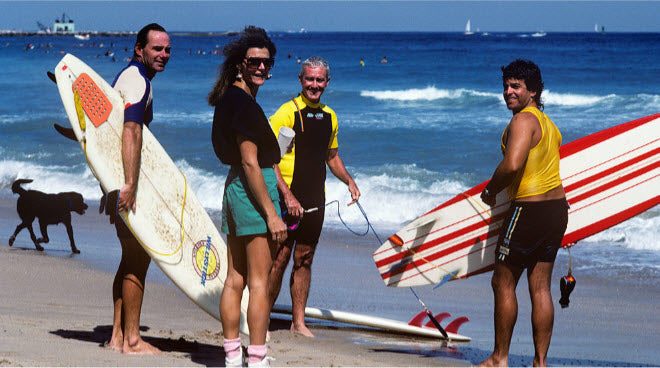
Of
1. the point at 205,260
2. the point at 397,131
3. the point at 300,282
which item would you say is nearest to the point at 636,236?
the point at 300,282

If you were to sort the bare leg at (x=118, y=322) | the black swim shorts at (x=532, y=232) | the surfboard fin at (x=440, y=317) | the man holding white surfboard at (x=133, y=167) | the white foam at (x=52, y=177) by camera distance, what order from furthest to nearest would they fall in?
the white foam at (x=52, y=177), the surfboard fin at (x=440, y=317), the bare leg at (x=118, y=322), the black swim shorts at (x=532, y=232), the man holding white surfboard at (x=133, y=167)

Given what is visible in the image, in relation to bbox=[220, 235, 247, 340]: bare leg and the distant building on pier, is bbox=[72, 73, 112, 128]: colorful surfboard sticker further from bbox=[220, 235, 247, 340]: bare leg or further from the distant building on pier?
the distant building on pier

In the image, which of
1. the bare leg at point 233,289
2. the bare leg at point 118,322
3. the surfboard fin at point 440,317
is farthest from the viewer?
the surfboard fin at point 440,317

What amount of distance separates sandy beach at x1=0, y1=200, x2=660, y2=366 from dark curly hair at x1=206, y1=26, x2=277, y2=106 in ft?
3.93

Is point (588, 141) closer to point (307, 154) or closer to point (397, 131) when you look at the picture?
point (307, 154)

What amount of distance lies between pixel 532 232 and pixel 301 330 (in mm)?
1591

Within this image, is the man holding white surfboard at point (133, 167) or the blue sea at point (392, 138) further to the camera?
the blue sea at point (392, 138)

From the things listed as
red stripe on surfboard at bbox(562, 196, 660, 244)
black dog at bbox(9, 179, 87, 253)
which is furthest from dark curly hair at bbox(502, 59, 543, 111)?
black dog at bbox(9, 179, 87, 253)

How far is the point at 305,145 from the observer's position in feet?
14.4

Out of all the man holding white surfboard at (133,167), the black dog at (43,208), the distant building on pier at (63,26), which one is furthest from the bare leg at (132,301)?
the distant building on pier at (63,26)

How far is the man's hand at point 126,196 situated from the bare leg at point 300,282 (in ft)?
4.15

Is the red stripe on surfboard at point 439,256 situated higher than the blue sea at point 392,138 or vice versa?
the red stripe on surfboard at point 439,256

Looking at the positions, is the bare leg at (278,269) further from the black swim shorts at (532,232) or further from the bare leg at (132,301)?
the black swim shorts at (532,232)

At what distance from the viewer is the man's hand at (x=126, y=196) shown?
138 inches
